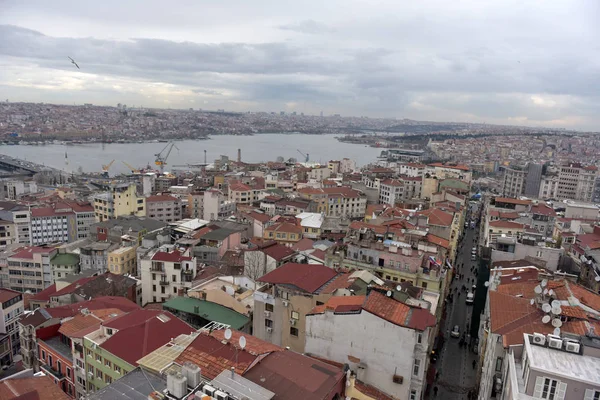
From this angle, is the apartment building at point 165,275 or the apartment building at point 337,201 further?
the apartment building at point 337,201

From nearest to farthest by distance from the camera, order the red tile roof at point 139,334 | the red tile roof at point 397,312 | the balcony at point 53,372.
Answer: the red tile roof at point 397,312
the red tile roof at point 139,334
the balcony at point 53,372

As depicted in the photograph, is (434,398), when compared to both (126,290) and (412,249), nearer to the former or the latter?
(412,249)

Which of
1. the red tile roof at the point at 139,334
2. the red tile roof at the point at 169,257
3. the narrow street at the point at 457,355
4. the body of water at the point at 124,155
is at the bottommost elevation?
the body of water at the point at 124,155

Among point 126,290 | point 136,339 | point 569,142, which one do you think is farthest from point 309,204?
point 569,142

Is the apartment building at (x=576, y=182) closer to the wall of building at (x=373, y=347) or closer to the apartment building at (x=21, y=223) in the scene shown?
the wall of building at (x=373, y=347)

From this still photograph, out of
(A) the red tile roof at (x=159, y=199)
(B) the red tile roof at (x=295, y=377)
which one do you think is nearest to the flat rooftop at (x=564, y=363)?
(B) the red tile roof at (x=295, y=377)

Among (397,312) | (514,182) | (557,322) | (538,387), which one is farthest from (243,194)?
(514,182)
